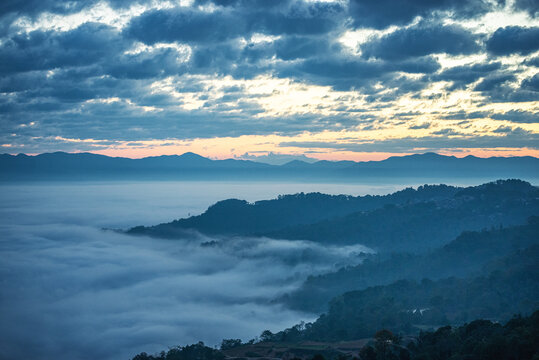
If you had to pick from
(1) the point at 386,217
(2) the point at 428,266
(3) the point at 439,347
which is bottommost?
(2) the point at 428,266

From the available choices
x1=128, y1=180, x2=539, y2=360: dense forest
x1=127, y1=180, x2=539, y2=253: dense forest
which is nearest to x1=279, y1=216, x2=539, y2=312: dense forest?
x1=128, y1=180, x2=539, y2=360: dense forest

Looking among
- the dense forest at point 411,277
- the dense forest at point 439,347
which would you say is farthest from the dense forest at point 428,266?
the dense forest at point 439,347

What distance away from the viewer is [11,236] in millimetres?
194500

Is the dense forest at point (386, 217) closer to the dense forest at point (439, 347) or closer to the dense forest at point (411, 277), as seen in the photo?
the dense forest at point (411, 277)

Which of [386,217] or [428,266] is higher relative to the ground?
[386,217]

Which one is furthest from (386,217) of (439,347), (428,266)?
(439,347)

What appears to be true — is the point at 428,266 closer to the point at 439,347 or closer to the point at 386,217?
the point at 386,217

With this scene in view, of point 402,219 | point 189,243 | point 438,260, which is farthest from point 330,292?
point 189,243

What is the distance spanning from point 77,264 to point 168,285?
4025 cm

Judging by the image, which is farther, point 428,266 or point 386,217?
point 386,217

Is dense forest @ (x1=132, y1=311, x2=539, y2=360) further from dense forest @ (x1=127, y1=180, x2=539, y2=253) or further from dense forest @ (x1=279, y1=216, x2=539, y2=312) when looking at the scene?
dense forest @ (x1=127, y1=180, x2=539, y2=253)

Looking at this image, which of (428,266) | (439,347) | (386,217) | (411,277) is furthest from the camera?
(386,217)

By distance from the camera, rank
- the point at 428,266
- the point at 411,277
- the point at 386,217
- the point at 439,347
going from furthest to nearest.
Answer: the point at 386,217
the point at 428,266
the point at 411,277
the point at 439,347

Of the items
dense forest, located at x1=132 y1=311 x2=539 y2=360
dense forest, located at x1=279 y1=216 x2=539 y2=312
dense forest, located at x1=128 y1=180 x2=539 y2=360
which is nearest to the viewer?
dense forest, located at x1=132 y1=311 x2=539 y2=360
